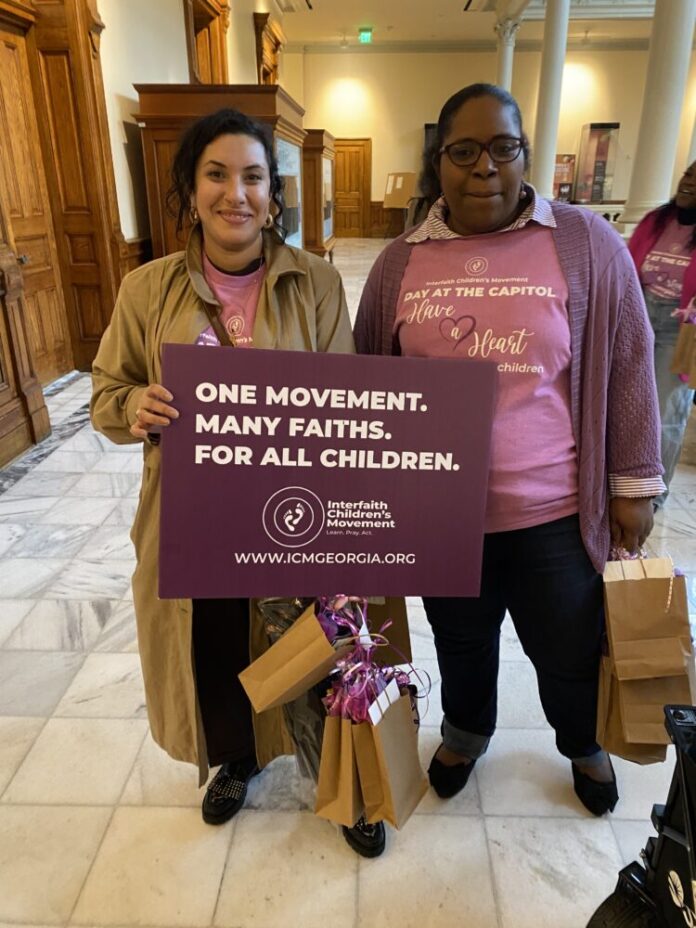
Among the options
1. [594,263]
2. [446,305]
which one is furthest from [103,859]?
[594,263]

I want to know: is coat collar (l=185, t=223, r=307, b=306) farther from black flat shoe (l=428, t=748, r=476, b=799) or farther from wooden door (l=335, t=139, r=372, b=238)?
wooden door (l=335, t=139, r=372, b=238)

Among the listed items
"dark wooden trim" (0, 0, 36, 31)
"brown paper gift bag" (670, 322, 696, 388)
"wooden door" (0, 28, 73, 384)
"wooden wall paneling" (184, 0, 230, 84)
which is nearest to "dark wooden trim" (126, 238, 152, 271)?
"wooden door" (0, 28, 73, 384)

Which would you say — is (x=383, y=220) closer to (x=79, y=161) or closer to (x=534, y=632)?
(x=79, y=161)

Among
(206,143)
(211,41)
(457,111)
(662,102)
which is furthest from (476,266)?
(211,41)

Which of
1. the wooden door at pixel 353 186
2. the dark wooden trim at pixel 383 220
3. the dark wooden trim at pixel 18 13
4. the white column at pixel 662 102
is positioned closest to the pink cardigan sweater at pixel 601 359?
the white column at pixel 662 102

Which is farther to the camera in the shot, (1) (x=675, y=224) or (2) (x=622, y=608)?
(1) (x=675, y=224)

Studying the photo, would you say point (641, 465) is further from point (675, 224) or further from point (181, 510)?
point (675, 224)

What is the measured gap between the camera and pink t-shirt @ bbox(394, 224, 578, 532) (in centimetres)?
117

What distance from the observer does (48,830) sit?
157 cm

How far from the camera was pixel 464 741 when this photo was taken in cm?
166

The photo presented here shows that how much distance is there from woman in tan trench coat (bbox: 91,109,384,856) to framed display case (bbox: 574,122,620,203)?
52.8ft

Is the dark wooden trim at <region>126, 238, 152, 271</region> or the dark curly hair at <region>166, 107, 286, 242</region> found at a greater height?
the dark curly hair at <region>166, 107, 286, 242</region>

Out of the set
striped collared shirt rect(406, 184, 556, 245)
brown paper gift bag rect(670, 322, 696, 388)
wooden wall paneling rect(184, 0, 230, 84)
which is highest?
wooden wall paneling rect(184, 0, 230, 84)

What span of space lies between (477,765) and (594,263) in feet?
4.21
